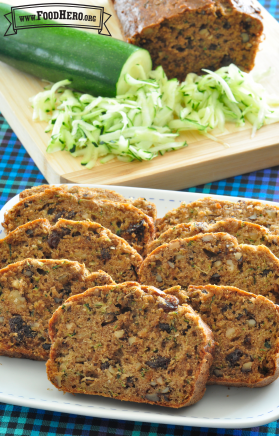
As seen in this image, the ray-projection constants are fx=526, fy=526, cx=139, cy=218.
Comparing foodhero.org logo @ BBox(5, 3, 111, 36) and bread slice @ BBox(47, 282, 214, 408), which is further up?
foodhero.org logo @ BBox(5, 3, 111, 36)

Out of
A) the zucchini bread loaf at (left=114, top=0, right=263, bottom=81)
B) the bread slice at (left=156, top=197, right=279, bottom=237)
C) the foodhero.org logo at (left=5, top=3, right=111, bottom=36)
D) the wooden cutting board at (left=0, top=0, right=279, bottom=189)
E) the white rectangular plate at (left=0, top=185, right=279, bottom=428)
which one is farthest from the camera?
the foodhero.org logo at (left=5, top=3, right=111, bottom=36)

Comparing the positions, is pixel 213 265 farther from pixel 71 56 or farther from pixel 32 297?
pixel 71 56

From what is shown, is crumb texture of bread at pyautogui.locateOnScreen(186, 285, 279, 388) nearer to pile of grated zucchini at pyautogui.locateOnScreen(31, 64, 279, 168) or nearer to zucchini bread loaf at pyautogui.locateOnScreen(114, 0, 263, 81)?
pile of grated zucchini at pyautogui.locateOnScreen(31, 64, 279, 168)

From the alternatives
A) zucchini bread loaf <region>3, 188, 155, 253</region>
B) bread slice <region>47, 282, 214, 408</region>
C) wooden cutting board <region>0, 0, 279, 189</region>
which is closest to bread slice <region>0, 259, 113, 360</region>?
bread slice <region>47, 282, 214, 408</region>

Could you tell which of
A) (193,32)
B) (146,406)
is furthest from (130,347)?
(193,32)

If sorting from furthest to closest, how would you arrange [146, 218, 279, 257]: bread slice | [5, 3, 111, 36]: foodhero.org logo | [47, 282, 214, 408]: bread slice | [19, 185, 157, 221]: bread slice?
[5, 3, 111, 36]: foodhero.org logo < [19, 185, 157, 221]: bread slice < [146, 218, 279, 257]: bread slice < [47, 282, 214, 408]: bread slice

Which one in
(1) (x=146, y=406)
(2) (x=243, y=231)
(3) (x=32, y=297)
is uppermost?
(2) (x=243, y=231)

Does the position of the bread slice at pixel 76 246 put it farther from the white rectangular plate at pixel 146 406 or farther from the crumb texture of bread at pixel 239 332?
the white rectangular plate at pixel 146 406

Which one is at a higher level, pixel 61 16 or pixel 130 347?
pixel 61 16

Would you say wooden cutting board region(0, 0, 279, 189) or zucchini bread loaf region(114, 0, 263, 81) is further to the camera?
zucchini bread loaf region(114, 0, 263, 81)
